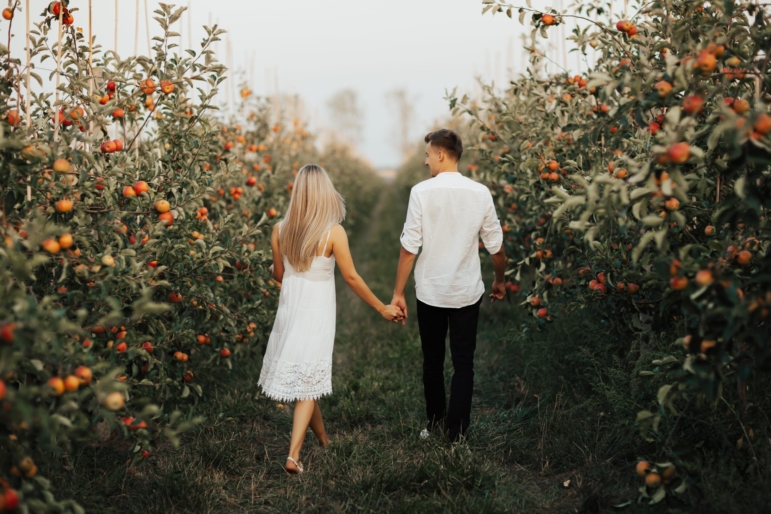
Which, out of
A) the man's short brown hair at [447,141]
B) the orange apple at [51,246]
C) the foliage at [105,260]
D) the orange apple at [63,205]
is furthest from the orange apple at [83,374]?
the man's short brown hair at [447,141]

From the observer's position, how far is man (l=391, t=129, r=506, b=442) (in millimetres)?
3125

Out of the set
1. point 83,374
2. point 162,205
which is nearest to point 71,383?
point 83,374

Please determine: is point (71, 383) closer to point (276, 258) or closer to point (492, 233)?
point (276, 258)

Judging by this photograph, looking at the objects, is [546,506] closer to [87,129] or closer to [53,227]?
[53,227]

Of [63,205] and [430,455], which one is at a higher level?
[63,205]

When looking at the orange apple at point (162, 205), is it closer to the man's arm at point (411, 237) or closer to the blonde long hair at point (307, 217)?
the blonde long hair at point (307, 217)

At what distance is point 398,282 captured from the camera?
3.21m

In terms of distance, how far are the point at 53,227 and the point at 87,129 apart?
1.03 meters

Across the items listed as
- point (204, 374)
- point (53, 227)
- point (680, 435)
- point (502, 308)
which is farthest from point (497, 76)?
point (53, 227)

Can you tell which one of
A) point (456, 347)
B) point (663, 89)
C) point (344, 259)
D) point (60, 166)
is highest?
point (663, 89)

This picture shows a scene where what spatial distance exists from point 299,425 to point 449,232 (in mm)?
1183

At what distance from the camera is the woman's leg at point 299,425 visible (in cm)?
298

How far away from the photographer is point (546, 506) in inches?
104

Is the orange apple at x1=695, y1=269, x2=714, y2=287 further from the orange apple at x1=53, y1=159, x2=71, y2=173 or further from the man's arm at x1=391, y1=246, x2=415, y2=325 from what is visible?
the orange apple at x1=53, y1=159, x2=71, y2=173
